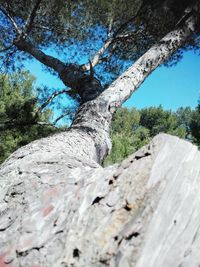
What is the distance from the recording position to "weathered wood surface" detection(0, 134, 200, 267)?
85cm

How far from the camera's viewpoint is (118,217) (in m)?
0.96

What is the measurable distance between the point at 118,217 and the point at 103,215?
0.16 ft

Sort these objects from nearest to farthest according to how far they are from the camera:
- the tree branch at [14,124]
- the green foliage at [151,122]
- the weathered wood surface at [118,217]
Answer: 1. the weathered wood surface at [118,217]
2. the tree branch at [14,124]
3. the green foliage at [151,122]

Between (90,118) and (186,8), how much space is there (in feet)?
7.64

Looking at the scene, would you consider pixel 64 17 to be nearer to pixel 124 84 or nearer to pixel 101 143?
pixel 124 84

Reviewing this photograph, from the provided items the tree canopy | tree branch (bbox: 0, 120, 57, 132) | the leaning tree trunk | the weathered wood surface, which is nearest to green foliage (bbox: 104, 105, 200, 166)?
the tree canopy

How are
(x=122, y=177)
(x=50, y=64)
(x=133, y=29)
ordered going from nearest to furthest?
(x=122, y=177)
(x=50, y=64)
(x=133, y=29)

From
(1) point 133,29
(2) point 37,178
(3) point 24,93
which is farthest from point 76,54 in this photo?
(3) point 24,93

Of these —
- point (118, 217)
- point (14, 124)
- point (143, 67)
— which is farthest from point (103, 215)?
point (14, 124)

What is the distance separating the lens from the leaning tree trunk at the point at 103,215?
0.86 metres

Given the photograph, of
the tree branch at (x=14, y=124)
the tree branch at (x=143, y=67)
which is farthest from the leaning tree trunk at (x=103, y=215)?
the tree branch at (x=14, y=124)

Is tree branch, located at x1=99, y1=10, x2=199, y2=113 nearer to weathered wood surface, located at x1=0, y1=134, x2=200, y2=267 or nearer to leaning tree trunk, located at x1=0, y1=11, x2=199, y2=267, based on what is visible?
leaning tree trunk, located at x1=0, y1=11, x2=199, y2=267

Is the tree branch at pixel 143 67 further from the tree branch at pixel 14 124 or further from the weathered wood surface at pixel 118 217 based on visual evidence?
the weathered wood surface at pixel 118 217

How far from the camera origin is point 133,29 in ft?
20.0
